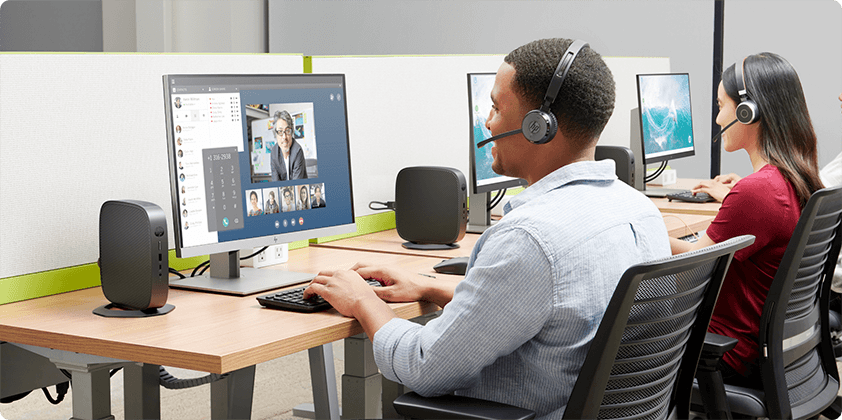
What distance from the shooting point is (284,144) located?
191cm

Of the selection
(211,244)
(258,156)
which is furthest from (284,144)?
(211,244)

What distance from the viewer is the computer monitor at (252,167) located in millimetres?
1701

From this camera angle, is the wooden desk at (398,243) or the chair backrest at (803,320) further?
the wooden desk at (398,243)

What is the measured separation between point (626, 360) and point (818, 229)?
0.86 m

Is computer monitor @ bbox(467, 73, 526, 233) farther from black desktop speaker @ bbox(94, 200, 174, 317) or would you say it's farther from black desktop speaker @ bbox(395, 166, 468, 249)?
black desktop speaker @ bbox(94, 200, 174, 317)

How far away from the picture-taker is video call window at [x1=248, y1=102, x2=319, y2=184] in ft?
6.03

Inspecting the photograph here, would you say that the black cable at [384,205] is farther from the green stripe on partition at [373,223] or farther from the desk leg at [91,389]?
the desk leg at [91,389]

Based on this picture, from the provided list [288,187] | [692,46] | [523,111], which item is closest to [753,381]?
[523,111]

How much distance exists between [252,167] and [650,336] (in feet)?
3.12

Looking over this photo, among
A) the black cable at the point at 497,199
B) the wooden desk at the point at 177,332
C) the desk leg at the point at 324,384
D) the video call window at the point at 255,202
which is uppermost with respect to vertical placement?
the video call window at the point at 255,202

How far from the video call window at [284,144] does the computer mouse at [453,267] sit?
37 cm

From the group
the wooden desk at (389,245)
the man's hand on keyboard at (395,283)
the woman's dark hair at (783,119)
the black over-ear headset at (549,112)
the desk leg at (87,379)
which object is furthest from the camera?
the wooden desk at (389,245)

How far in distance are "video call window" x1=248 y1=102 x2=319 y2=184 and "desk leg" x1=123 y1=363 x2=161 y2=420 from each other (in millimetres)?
460

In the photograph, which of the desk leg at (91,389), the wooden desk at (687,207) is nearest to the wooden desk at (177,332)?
the desk leg at (91,389)
